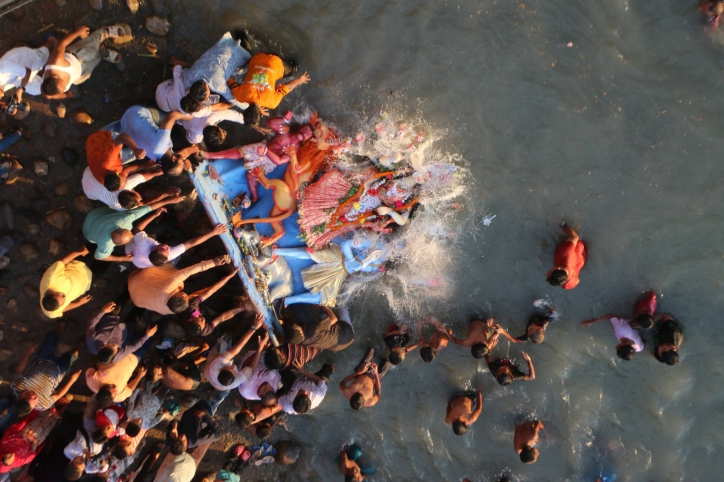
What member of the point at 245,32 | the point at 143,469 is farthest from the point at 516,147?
the point at 143,469

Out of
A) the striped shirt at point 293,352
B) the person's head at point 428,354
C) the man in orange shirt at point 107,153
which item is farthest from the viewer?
the striped shirt at point 293,352

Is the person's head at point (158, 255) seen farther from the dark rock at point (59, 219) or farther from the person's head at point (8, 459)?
the person's head at point (8, 459)

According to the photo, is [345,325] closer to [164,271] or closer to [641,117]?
[164,271]

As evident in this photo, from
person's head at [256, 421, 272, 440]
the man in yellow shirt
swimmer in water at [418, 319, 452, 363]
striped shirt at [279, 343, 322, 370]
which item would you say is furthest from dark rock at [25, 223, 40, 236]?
swimmer in water at [418, 319, 452, 363]

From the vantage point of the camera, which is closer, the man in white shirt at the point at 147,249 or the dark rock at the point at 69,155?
the man in white shirt at the point at 147,249

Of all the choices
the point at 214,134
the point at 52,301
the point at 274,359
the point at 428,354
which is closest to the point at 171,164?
Answer: the point at 214,134

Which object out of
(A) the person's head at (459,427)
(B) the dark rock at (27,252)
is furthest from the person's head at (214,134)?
(A) the person's head at (459,427)
